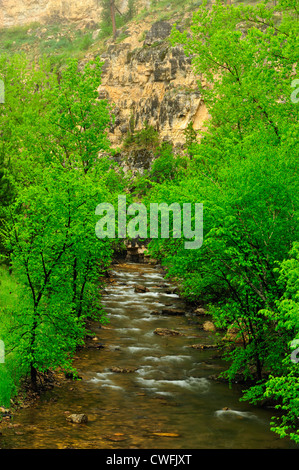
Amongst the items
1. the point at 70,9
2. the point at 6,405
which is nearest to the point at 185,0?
the point at 70,9

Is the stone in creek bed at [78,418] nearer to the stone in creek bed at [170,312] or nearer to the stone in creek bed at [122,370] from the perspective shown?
the stone in creek bed at [122,370]

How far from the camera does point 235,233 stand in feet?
34.4

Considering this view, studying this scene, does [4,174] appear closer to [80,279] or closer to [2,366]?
[80,279]

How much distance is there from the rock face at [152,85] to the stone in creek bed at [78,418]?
176 feet

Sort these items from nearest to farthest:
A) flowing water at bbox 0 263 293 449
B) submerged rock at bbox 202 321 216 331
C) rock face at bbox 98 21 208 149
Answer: flowing water at bbox 0 263 293 449 → submerged rock at bbox 202 321 216 331 → rock face at bbox 98 21 208 149

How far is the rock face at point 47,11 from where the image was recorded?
102m

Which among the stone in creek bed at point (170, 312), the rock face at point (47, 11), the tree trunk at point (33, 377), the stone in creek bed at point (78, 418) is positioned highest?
the rock face at point (47, 11)

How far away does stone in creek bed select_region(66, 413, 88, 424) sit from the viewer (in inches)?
412

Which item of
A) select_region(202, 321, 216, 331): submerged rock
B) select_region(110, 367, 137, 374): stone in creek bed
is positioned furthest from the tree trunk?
select_region(202, 321, 216, 331): submerged rock

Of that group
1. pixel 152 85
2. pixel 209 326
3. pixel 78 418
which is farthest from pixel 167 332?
pixel 152 85

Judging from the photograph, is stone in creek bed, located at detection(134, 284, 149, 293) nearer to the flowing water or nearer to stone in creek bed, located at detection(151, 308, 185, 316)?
stone in creek bed, located at detection(151, 308, 185, 316)

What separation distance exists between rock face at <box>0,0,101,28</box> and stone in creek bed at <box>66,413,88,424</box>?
104m

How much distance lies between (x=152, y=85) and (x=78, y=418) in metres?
63.8

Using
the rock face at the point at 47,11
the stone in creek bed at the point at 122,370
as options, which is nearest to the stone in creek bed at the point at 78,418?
the stone in creek bed at the point at 122,370
